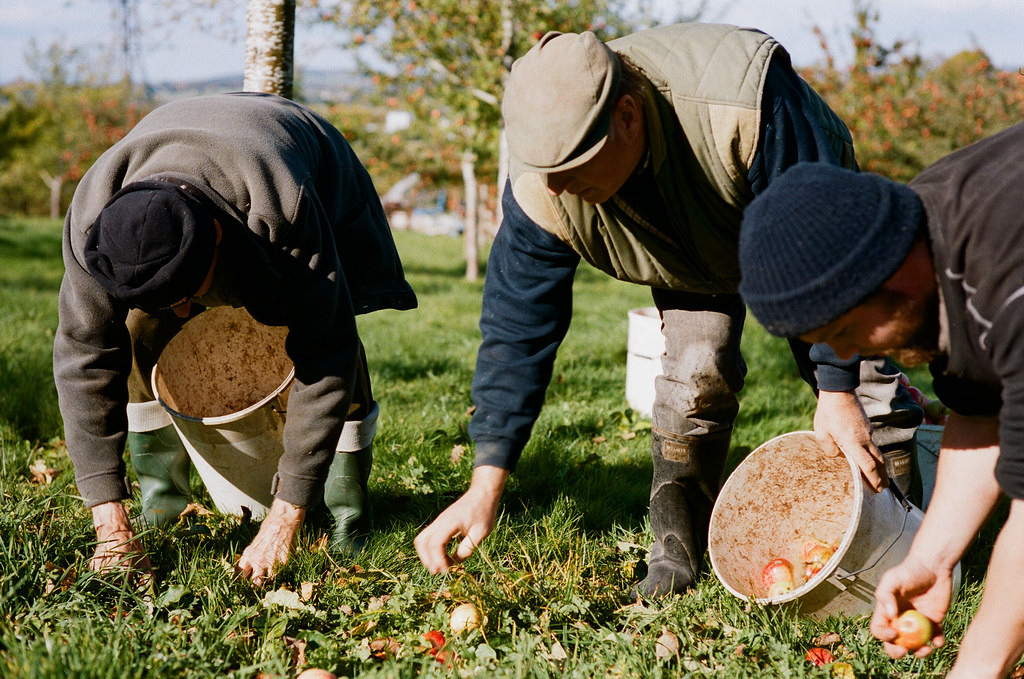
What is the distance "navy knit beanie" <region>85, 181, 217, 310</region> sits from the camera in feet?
6.12

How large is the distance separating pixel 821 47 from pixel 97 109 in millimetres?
22338

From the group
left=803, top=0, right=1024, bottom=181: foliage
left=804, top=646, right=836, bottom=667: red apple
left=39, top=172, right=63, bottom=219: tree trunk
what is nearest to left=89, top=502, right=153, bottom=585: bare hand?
left=804, top=646, right=836, bottom=667: red apple

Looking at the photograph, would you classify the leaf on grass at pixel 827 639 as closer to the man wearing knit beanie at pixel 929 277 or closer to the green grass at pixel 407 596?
the green grass at pixel 407 596

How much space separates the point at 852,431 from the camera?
219cm

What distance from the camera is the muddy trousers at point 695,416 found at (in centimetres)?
253

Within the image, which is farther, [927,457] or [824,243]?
[927,457]

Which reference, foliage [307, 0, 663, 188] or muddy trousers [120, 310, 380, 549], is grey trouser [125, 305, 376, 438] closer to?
muddy trousers [120, 310, 380, 549]

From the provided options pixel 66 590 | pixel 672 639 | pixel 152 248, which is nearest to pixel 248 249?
pixel 152 248

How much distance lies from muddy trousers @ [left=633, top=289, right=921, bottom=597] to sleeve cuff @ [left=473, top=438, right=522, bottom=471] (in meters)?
0.71

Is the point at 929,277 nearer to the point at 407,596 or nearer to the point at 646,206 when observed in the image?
the point at 646,206

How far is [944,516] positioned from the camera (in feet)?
5.52

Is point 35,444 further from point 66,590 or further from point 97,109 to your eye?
point 97,109

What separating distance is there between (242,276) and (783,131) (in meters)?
1.38

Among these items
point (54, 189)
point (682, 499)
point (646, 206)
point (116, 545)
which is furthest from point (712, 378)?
point (54, 189)
